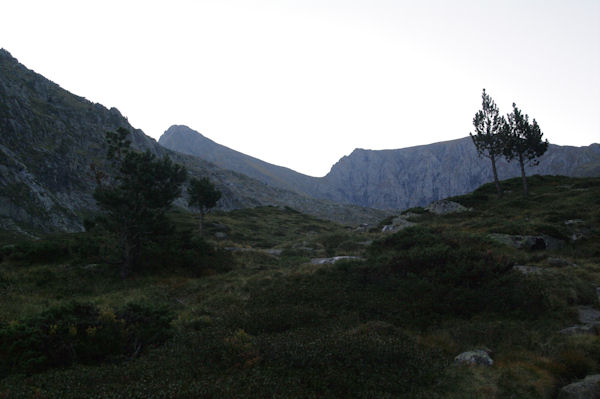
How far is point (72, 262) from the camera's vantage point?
23.2m

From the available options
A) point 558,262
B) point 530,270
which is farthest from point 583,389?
point 558,262

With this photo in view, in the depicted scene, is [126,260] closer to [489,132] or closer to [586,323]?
[586,323]

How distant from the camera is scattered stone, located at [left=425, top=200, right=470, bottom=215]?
40.2m

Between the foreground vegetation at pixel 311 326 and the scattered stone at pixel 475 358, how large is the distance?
206 millimetres

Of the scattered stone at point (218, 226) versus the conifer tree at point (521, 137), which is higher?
the conifer tree at point (521, 137)

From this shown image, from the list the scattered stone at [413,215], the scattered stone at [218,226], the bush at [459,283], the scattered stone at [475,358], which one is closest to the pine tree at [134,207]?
the bush at [459,283]

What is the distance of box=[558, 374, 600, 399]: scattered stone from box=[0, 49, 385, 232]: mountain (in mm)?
42872

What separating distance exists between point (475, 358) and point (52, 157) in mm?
90933

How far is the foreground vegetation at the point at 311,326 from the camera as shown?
6.88m

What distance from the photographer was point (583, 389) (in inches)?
246

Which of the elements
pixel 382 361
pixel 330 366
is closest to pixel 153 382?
pixel 330 366

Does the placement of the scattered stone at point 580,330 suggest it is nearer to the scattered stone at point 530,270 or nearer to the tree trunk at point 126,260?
the scattered stone at point 530,270

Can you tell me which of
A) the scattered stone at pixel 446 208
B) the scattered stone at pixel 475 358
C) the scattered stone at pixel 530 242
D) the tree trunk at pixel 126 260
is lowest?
the tree trunk at pixel 126 260

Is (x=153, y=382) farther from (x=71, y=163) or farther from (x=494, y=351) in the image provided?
(x=71, y=163)
